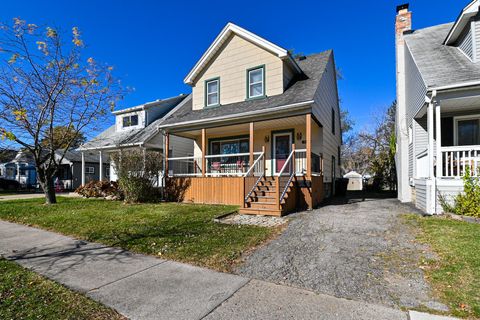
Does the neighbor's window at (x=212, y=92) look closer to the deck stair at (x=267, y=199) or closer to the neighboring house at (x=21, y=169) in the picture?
the deck stair at (x=267, y=199)

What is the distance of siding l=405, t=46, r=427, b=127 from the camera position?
8.48 m

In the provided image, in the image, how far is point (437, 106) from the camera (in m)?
7.59

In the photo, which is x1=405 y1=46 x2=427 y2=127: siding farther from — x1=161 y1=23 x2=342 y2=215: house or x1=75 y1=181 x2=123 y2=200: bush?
x1=75 y1=181 x2=123 y2=200: bush

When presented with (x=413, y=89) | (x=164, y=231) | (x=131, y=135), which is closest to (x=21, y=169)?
(x=131, y=135)

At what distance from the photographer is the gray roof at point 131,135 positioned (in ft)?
53.1

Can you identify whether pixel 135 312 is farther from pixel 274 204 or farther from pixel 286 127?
pixel 286 127

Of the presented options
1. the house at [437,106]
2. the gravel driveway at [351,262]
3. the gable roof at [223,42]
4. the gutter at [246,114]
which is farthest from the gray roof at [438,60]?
the gable roof at [223,42]

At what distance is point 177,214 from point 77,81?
833cm

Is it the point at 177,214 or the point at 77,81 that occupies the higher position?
the point at 77,81

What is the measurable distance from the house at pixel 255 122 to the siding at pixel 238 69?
0.04 meters

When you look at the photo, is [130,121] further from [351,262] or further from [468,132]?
[468,132]

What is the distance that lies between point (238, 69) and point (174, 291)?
36.9 feet

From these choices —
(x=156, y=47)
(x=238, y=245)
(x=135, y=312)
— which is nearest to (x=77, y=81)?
(x=156, y=47)

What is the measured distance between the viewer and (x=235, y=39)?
12.9 meters
